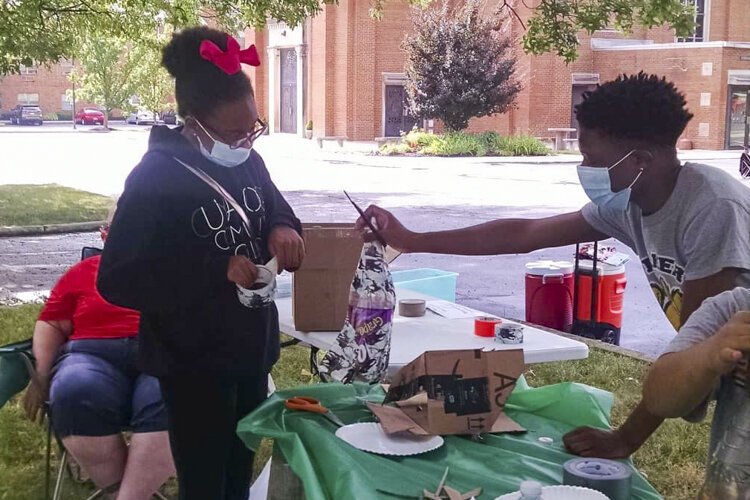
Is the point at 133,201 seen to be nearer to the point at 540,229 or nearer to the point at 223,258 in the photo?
the point at 223,258

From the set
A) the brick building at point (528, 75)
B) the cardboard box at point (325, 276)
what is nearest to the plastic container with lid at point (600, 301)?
the cardboard box at point (325, 276)

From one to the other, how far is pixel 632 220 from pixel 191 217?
1223mm

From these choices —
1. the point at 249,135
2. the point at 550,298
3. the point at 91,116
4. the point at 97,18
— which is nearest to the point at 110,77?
the point at 91,116

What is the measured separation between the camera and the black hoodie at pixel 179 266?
224 centimetres

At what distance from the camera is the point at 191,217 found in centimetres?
231

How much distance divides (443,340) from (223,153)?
139 centimetres

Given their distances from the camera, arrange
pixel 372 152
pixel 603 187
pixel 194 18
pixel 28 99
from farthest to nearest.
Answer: pixel 28 99 < pixel 372 152 < pixel 194 18 < pixel 603 187

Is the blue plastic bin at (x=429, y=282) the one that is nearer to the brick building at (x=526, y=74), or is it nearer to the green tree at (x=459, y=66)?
the green tree at (x=459, y=66)

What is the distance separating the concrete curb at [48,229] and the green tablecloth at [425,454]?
1055 cm

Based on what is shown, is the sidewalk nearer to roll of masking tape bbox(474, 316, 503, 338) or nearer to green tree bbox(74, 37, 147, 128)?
green tree bbox(74, 37, 147, 128)

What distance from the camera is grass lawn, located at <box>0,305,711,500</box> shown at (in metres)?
3.95

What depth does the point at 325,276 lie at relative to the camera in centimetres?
336

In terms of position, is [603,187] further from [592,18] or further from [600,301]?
[592,18]

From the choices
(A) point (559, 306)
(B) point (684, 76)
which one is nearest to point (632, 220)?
(A) point (559, 306)
